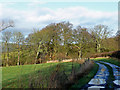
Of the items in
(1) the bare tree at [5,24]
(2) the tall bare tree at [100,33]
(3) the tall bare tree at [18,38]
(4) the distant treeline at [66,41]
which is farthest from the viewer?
(2) the tall bare tree at [100,33]

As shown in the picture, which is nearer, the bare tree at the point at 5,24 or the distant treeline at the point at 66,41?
the bare tree at the point at 5,24

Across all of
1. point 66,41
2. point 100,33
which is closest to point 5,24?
point 66,41

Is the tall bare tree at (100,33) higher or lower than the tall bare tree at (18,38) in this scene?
higher

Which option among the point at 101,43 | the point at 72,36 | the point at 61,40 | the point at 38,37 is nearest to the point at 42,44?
the point at 38,37

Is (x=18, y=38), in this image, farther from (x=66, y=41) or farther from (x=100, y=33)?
(x=100, y=33)

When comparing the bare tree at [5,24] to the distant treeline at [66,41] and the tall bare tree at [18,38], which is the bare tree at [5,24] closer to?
the tall bare tree at [18,38]

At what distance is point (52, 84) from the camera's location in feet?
17.0

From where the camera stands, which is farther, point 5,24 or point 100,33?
point 100,33

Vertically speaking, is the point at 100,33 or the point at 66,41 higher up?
the point at 100,33

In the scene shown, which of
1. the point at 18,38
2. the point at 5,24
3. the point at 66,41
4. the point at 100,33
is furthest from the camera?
the point at 100,33

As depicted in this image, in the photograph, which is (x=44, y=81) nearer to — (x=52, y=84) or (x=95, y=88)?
(x=52, y=84)

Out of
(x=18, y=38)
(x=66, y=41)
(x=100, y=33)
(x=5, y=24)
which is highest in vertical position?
(x=5, y=24)

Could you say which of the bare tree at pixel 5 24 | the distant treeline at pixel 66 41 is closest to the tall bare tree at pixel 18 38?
the distant treeline at pixel 66 41

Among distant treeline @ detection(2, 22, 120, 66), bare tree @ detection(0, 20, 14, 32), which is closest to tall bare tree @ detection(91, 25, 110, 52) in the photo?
distant treeline @ detection(2, 22, 120, 66)
